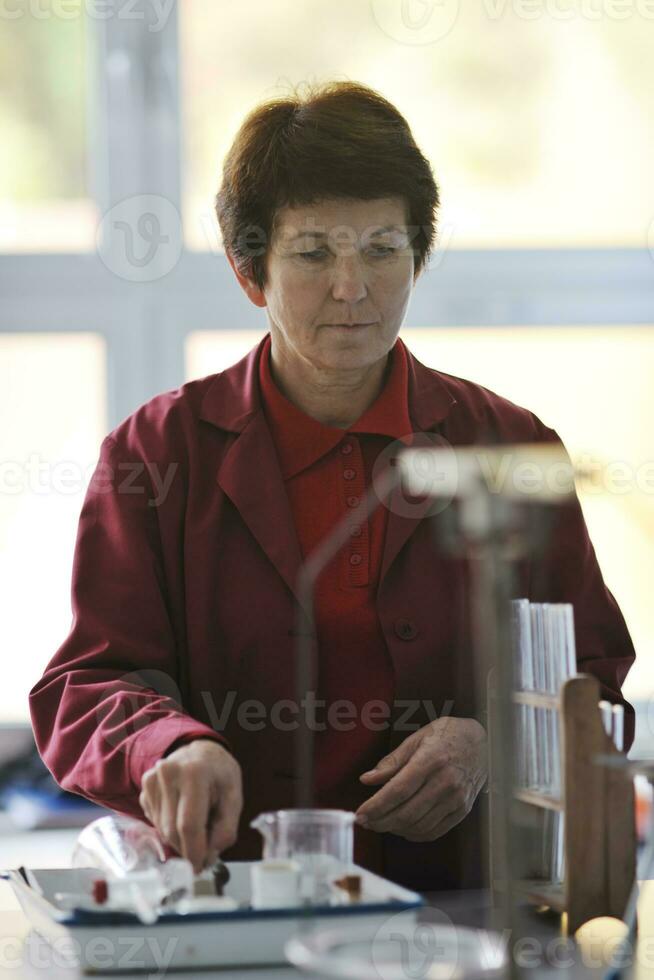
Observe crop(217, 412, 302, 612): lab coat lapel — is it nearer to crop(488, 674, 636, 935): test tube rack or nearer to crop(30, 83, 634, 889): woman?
crop(30, 83, 634, 889): woman

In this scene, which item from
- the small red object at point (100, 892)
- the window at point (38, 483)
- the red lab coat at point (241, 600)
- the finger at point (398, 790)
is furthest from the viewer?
the window at point (38, 483)

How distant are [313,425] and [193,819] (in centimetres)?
63

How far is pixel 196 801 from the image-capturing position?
1.08m

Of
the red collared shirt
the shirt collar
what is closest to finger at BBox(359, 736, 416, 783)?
the red collared shirt

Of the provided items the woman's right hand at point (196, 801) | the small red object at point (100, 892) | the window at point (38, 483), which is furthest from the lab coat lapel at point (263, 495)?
the window at point (38, 483)

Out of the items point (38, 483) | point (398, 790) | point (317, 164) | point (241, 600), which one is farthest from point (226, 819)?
point (38, 483)

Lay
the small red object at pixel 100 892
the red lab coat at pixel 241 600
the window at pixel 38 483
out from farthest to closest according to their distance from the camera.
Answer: the window at pixel 38 483 → the red lab coat at pixel 241 600 → the small red object at pixel 100 892

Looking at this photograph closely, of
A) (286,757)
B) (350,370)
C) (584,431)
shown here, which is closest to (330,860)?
(286,757)

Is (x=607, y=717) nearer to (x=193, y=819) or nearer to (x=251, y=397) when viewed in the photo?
(x=193, y=819)

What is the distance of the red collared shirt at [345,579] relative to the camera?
146cm

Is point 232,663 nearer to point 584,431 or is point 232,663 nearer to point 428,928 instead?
point 428,928

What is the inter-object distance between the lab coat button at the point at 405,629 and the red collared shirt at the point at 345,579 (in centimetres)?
2

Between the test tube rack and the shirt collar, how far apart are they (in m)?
0.57

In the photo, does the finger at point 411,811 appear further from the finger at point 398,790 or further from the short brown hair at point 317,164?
the short brown hair at point 317,164
